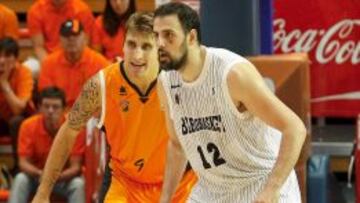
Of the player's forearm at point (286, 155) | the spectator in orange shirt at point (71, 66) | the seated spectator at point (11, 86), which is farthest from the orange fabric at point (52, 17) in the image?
the player's forearm at point (286, 155)

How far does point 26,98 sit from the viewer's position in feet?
26.5

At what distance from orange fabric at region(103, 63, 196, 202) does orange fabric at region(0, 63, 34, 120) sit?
3040 mm

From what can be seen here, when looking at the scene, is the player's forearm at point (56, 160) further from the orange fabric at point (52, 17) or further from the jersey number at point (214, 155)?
the orange fabric at point (52, 17)

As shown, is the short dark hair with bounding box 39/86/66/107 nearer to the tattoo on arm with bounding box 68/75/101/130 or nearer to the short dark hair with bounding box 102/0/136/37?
the short dark hair with bounding box 102/0/136/37

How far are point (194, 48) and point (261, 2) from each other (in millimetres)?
2746

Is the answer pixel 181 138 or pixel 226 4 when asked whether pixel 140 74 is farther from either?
pixel 226 4

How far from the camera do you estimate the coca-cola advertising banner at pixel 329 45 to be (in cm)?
757

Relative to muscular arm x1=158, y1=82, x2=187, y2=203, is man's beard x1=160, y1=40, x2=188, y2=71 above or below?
above

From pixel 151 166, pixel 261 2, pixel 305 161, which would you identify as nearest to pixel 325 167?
pixel 305 161

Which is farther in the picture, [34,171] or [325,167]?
[34,171]

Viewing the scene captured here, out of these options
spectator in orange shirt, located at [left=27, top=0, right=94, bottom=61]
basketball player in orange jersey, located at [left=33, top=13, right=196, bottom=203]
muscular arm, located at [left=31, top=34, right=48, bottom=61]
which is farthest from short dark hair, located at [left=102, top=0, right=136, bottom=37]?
basketball player in orange jersey, located at [left=33, top=13, right=196, bottom=203]

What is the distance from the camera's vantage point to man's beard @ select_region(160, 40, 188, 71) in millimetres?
4078

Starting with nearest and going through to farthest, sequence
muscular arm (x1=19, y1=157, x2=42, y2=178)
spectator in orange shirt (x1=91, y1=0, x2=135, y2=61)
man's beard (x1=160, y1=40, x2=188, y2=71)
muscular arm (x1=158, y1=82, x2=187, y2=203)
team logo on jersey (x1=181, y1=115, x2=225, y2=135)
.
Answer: man's beard (x1=160, y1=40, x2=188, y2=71) < team logo on jersey (x1=181, y1=115, x2=225, y2=135) < muscular arm (x1=158, y1=82, x2=187, y2=203) < muscular arm (x1=19, y1=157, x2=42, y2=178) < spectator in orange shirt (x1=91, y1=0, x2=135, y2=61)

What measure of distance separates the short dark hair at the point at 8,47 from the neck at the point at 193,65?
3.94m
